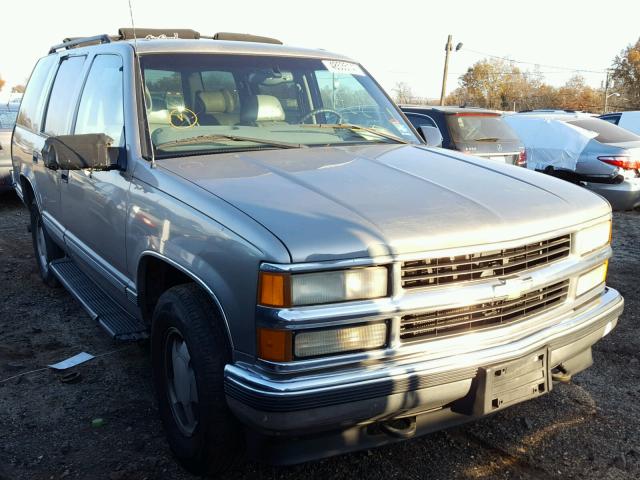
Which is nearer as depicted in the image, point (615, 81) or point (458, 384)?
point (458, 384)

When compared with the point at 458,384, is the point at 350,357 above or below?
above

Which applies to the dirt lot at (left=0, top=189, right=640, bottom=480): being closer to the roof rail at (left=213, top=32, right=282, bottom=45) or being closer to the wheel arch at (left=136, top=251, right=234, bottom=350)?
the wheel arch at (left=136, top=251, right=234, bottom=350)

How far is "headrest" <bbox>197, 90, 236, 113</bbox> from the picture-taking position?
11.6 ft

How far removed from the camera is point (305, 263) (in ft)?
7.02

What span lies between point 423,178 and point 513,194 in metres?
0.42

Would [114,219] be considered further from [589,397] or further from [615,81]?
[615,81]

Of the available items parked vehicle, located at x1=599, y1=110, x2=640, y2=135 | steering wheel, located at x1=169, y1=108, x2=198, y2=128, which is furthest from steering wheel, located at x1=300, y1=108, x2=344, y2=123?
parked vehicle, located at x1=599, y1=110, x2=640, y2=135

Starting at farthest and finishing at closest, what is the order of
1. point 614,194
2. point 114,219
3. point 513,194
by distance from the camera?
point 614,194 < point 114,219 < point 513,194

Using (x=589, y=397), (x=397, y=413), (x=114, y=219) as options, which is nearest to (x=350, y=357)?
(x=397, y=413)

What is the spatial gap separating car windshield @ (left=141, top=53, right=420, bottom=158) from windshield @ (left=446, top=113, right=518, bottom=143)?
12.7 feet

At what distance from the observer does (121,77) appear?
3.52 metres

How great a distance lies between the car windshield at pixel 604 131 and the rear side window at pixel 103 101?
741 centimetres

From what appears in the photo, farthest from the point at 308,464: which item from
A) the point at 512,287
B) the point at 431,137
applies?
the point at 431,137

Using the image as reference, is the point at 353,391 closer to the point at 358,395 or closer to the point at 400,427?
the point at 358,395
